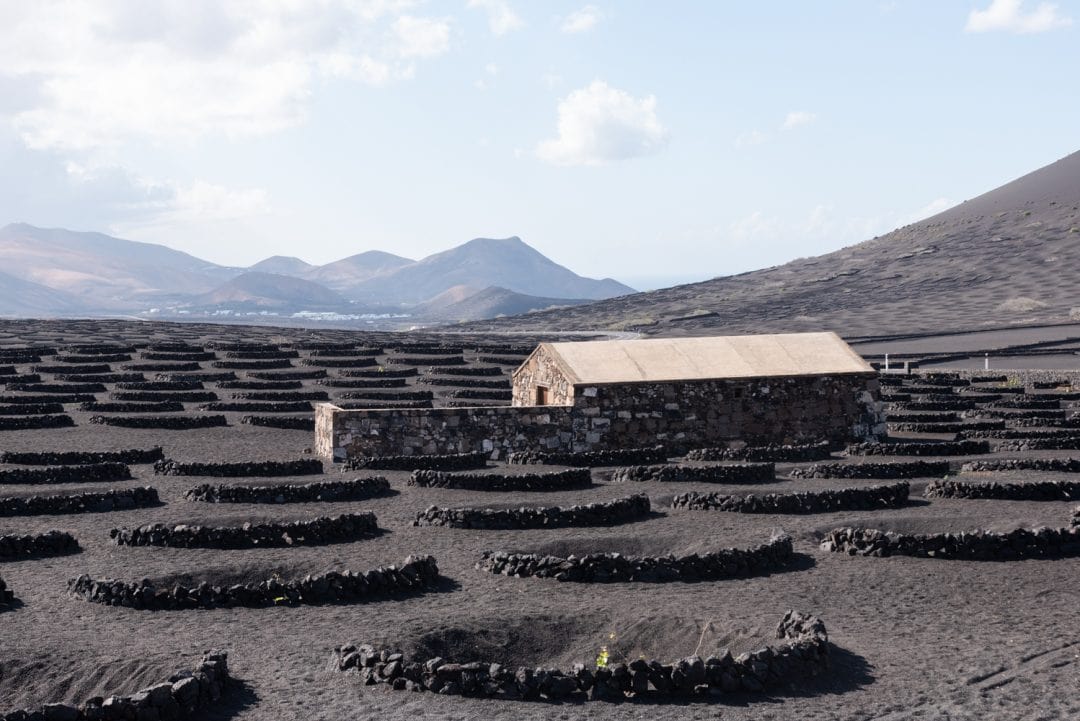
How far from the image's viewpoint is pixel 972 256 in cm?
14475

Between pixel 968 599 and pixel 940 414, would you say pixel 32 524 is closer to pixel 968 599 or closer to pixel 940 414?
pixel 968 599

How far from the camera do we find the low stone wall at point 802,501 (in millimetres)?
24453

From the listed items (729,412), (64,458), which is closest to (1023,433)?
(729,412)

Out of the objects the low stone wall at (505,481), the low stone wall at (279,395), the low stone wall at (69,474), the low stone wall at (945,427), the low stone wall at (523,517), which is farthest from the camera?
the low stone wall at (279,395)

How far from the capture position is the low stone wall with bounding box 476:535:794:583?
60.7 ft

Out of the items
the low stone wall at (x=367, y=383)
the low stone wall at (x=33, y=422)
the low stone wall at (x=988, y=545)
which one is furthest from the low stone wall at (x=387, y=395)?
the low stone wall at (x=988, y=545)

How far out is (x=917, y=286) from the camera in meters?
136

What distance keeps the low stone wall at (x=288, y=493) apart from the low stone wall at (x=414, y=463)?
3410 millimetres

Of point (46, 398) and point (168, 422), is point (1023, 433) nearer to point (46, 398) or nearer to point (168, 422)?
point (168, 422)

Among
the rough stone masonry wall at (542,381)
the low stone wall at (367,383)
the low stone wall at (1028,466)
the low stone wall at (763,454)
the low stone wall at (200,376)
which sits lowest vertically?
the low stone wall at (1028,466)

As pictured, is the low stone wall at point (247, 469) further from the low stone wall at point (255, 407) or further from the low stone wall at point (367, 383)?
the low stone wall at point (367, 383)

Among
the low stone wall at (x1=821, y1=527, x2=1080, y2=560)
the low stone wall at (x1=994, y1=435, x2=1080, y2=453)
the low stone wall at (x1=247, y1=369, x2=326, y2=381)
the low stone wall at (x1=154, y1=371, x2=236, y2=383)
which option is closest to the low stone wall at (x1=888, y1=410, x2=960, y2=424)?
the low stone wall at (x1=994, y1=435, x2=1080, y2=453)

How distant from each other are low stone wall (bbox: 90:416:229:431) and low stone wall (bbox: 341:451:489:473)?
11580 millimetres

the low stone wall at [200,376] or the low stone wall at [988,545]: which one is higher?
the low stone wall at [200,376]
